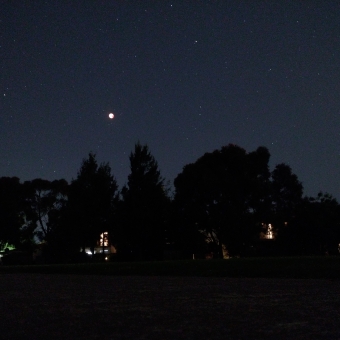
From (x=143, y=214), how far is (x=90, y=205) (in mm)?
7193

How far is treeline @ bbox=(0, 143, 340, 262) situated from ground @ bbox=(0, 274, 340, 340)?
31.3 metres

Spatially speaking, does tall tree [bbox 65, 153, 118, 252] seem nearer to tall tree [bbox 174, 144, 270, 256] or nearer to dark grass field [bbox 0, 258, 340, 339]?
tall tree [bbox 174, 144, 270, 256]

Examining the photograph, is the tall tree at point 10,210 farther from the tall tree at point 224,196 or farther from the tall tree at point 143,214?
the tall tree at point 224,196

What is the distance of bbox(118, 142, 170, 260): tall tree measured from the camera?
44.3 metres

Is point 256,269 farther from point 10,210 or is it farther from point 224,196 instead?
point 10,210

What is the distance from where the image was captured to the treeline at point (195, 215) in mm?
44250

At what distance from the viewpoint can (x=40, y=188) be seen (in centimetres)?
6956

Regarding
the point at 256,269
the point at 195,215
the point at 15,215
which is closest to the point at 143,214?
the point at 195,215

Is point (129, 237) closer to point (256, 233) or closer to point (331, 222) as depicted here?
point (256, 233)

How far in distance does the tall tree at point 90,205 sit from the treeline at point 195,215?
0.09 m

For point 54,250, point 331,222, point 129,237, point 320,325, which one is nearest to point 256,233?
point 331,222

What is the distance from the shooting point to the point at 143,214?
44.3 metres

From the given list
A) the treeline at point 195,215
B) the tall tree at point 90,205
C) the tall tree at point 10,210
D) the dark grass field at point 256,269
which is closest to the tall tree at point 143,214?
the treeline at point 195,215

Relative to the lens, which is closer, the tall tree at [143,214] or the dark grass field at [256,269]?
the dark grass field at [256,269]
